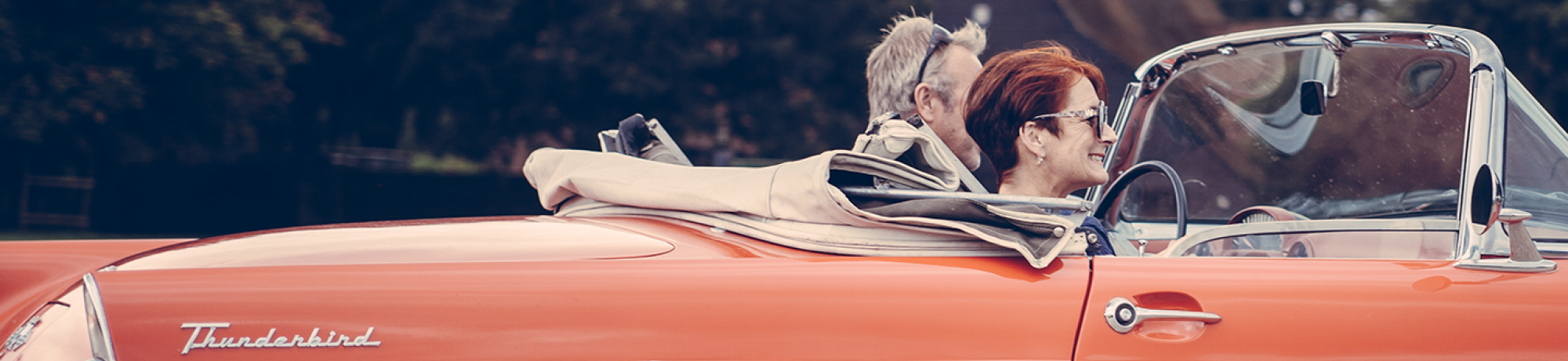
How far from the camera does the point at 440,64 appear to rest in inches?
681

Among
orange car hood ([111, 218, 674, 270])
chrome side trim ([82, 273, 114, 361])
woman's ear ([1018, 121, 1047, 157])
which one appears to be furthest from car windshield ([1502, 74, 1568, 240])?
chrome side trim ([82, 273, 114, 361])

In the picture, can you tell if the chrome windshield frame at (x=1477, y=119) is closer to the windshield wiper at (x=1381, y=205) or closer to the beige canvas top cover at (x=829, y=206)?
the windshield wiper at (x=1381, y=205)

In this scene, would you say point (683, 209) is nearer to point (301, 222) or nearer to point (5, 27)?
point (5, 27)

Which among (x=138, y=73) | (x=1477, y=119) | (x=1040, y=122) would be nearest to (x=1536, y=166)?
(x=1477, y=119)

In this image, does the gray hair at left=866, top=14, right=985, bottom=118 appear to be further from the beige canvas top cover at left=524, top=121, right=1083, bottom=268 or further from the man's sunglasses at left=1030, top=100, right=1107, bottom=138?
the beige canvas top cover at left=524, top=121, right=1083, bottom=268

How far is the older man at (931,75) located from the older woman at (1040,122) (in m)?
0.70

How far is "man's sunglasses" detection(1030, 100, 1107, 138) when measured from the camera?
84.7 inches

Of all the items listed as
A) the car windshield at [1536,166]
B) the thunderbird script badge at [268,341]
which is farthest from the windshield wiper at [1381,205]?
the thunderbird script badge at [268,341]

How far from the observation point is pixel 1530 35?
56.0 ft

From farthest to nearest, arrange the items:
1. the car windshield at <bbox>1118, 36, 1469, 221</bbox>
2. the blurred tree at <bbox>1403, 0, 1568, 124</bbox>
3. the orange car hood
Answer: the blurred tree at <bbox>1403, 0, 1568, 124</bbox>, the car windshield at <bbox>1118, 36, 1469, 221</bbox>, the orange car hood

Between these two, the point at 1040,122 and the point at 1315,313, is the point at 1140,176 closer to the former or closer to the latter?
the point at 1040,122

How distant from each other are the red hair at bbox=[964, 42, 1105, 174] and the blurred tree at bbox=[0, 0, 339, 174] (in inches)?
501

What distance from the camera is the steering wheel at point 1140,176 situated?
280 cm

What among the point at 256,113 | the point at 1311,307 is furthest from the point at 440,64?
the point at 1311,307
